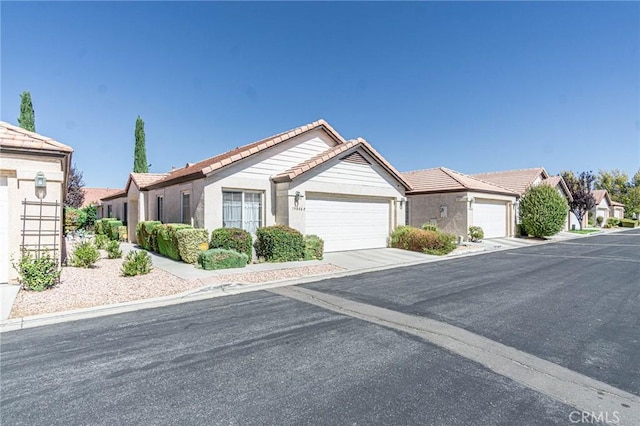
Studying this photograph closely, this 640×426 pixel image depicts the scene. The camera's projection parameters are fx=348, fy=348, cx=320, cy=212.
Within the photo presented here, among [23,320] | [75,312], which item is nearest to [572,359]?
[75,312]

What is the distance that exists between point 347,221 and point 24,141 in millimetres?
11568

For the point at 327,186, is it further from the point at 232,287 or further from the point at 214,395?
the point at 214,395

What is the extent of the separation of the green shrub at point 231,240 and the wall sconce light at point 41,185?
15.9 ft

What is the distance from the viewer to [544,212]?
23.4m

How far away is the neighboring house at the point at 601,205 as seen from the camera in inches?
1761

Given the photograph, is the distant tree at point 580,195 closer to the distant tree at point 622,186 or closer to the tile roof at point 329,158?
the tile roof at point 329,158

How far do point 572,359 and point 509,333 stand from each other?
39.6 inches

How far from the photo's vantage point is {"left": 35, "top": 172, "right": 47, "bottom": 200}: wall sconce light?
8.86 metres

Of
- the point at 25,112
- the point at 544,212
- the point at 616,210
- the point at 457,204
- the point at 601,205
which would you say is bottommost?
the point at 544,212

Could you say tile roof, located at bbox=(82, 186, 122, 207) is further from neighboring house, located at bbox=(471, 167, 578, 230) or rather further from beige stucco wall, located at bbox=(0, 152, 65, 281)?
neighboring house, located at bbox=(471, 167, 578, 230)

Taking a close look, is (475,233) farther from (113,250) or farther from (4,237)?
(4,237)

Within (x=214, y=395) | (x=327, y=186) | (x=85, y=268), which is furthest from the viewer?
(x=327, y=186)

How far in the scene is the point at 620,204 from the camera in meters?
57.2
